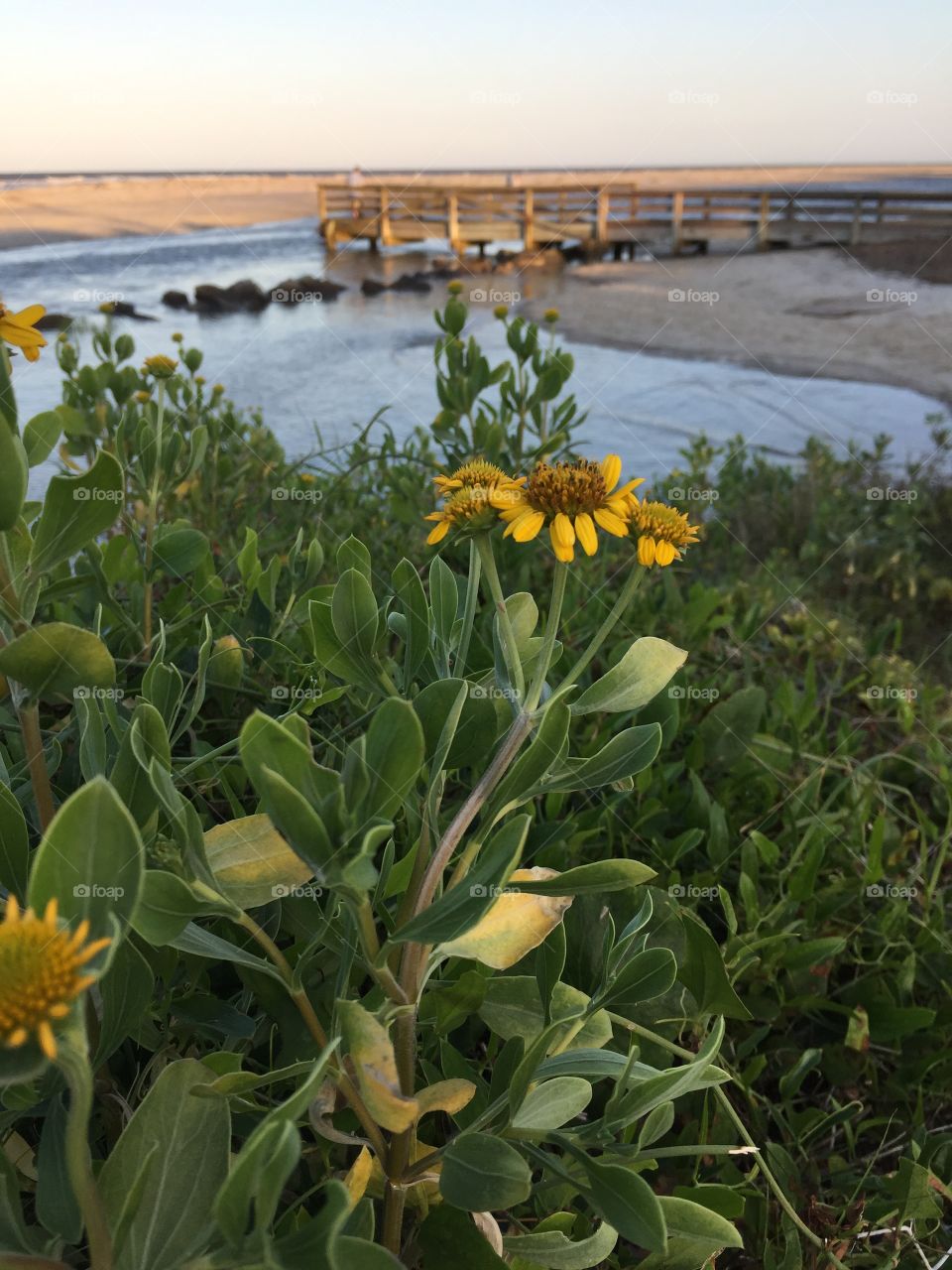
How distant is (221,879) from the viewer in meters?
0.62

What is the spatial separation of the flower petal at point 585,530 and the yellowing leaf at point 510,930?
226 mm

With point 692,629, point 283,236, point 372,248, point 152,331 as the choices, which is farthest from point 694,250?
point 692,629

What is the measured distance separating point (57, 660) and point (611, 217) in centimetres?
1353

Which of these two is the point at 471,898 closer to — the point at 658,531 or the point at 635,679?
the point at 635,679

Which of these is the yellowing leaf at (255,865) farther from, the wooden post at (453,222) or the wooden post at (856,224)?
the wooden post at (856,224)

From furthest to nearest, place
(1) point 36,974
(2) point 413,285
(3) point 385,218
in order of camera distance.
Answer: (3) point 385,218 < (2) point 413,285 < (1) point 36,974

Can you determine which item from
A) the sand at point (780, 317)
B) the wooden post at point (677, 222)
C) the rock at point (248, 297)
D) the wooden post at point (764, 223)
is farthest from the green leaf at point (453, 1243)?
the wooden post at point (677, 222)

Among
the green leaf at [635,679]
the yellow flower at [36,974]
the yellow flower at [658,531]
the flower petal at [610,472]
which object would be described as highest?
the flower petal at [610,472]

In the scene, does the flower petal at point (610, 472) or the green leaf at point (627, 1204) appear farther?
the flower petal at point (610, 472)

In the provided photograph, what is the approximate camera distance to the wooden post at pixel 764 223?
519 inches

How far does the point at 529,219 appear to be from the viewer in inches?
466

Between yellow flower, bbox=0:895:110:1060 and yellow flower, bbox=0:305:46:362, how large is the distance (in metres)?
0.36

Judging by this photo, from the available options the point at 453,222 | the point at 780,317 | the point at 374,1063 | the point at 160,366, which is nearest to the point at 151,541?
the point at 160,366

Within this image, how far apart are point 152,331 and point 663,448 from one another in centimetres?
536
